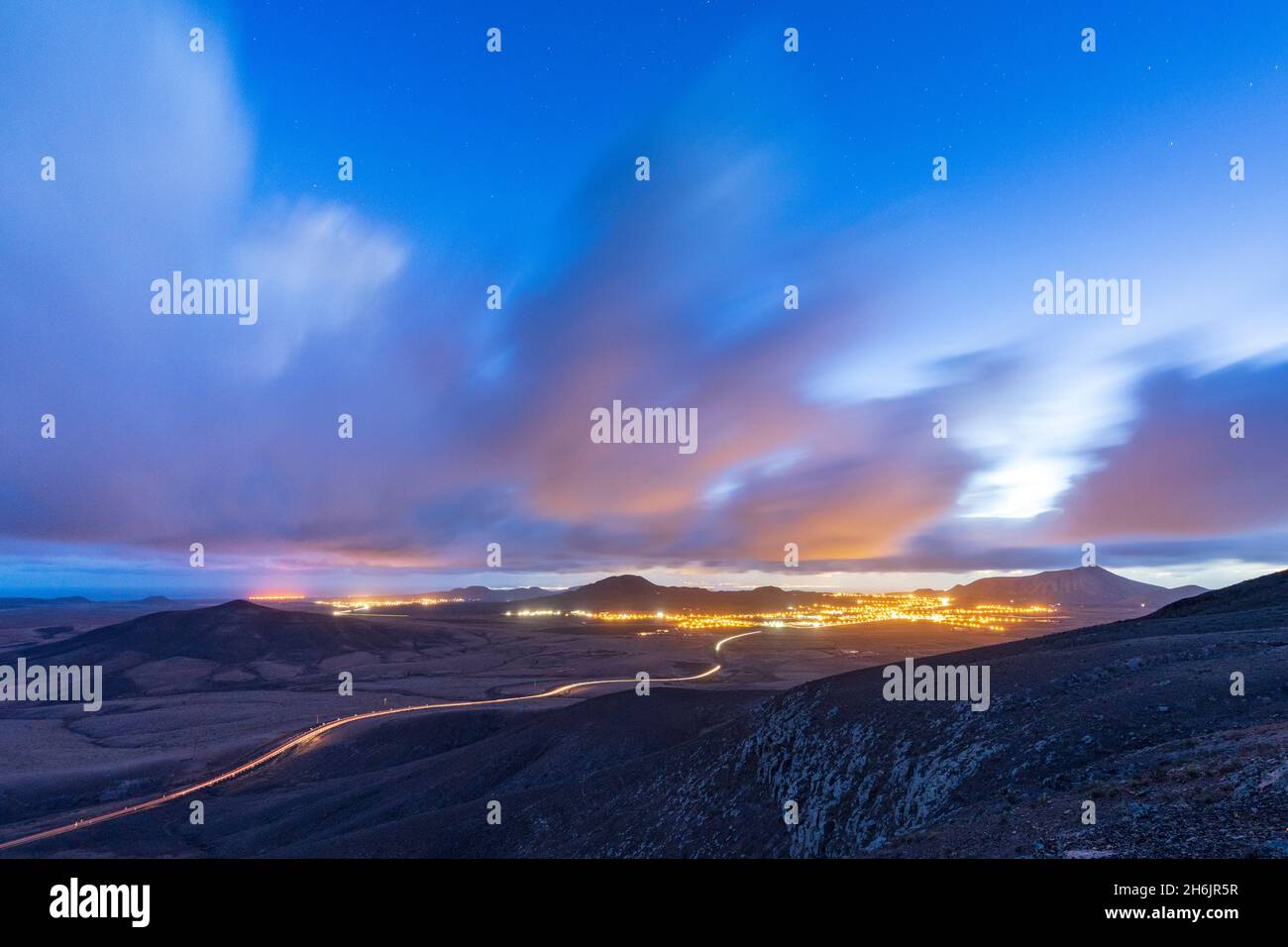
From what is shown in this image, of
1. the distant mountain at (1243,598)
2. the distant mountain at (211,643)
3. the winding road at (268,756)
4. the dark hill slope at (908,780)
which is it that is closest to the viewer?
the dark hill slope at (908,780)

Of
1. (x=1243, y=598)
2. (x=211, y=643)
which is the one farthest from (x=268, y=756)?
(x=211, y=643)

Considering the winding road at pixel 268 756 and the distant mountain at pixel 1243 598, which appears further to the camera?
the winding road at pixel 268 756

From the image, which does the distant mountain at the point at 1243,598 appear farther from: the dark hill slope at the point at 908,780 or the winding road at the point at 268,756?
the winding road at the point at 268,756

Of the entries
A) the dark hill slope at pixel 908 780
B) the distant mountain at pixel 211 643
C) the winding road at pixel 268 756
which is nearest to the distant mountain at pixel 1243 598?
the dark hill slope at pixel 908 780

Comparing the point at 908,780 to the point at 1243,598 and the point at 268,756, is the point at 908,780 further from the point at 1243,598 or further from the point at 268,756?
the point at 268,756

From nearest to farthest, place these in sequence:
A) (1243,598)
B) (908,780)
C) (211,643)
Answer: (908,780) → (1243,598) → (211,643)

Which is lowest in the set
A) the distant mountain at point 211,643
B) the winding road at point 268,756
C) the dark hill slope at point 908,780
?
the distant mountain at point 211,643

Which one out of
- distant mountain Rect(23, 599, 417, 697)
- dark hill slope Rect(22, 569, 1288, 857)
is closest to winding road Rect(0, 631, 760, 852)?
dark hill slope Rect(22, 569, 1288, 857)

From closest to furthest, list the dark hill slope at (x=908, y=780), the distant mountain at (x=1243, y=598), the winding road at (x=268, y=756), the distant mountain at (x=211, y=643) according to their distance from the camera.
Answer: the dark hill slope at (x=908, y=780) < the distant mountain at (x=1243, y=598) < the winding road at (x=268, y=756) < the distant mountain at (x=211, y=643)

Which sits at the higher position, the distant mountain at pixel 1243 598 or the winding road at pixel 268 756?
the distant mountain at pixel 1243 598

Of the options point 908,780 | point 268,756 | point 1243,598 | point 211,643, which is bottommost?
point 211,643

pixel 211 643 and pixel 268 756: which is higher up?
pixel 268 756
